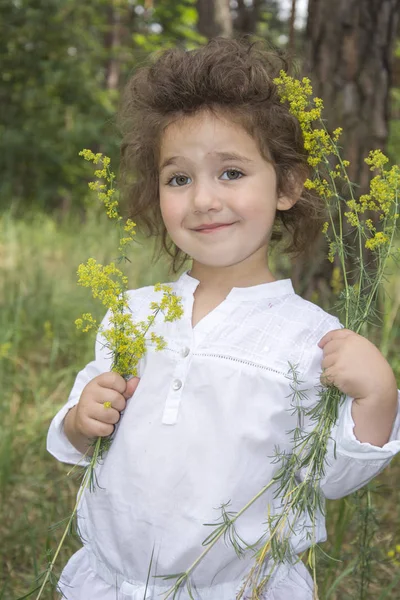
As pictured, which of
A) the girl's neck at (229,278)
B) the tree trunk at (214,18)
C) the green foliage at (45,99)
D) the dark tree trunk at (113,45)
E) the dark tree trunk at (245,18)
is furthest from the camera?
the dark tree trunk at (113,45)

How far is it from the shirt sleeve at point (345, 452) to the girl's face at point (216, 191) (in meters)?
0.29

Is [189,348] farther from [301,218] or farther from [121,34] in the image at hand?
[121,34]

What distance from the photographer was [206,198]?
163 cm

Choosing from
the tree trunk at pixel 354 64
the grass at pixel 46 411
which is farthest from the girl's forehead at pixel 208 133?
the tree trunk at pixel 354 64

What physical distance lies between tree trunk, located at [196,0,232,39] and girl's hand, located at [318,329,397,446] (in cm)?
670

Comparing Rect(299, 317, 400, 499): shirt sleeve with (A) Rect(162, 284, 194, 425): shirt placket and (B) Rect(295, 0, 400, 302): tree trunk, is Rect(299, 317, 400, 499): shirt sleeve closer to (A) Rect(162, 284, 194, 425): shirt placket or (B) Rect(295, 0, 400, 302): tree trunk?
(A) Rect(162, 284, 194, 425): shirt placket

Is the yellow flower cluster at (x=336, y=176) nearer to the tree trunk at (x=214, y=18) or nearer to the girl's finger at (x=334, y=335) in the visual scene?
the girl's finger at (x=334, y=335)

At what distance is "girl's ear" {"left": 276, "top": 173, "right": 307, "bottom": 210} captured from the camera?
1.83 m

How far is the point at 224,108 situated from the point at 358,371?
0.68 m

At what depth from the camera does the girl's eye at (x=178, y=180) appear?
1.73 m

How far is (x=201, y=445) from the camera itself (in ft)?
5.18

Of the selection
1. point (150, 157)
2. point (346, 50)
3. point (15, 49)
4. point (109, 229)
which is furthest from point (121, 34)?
point (150, 157)

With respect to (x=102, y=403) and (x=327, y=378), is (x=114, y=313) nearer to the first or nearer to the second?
(x=102, y=403)

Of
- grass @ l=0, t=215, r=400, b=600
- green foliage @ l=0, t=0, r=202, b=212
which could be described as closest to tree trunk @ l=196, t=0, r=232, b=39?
green foliage @ l=0, t=0, r=202, b=212
